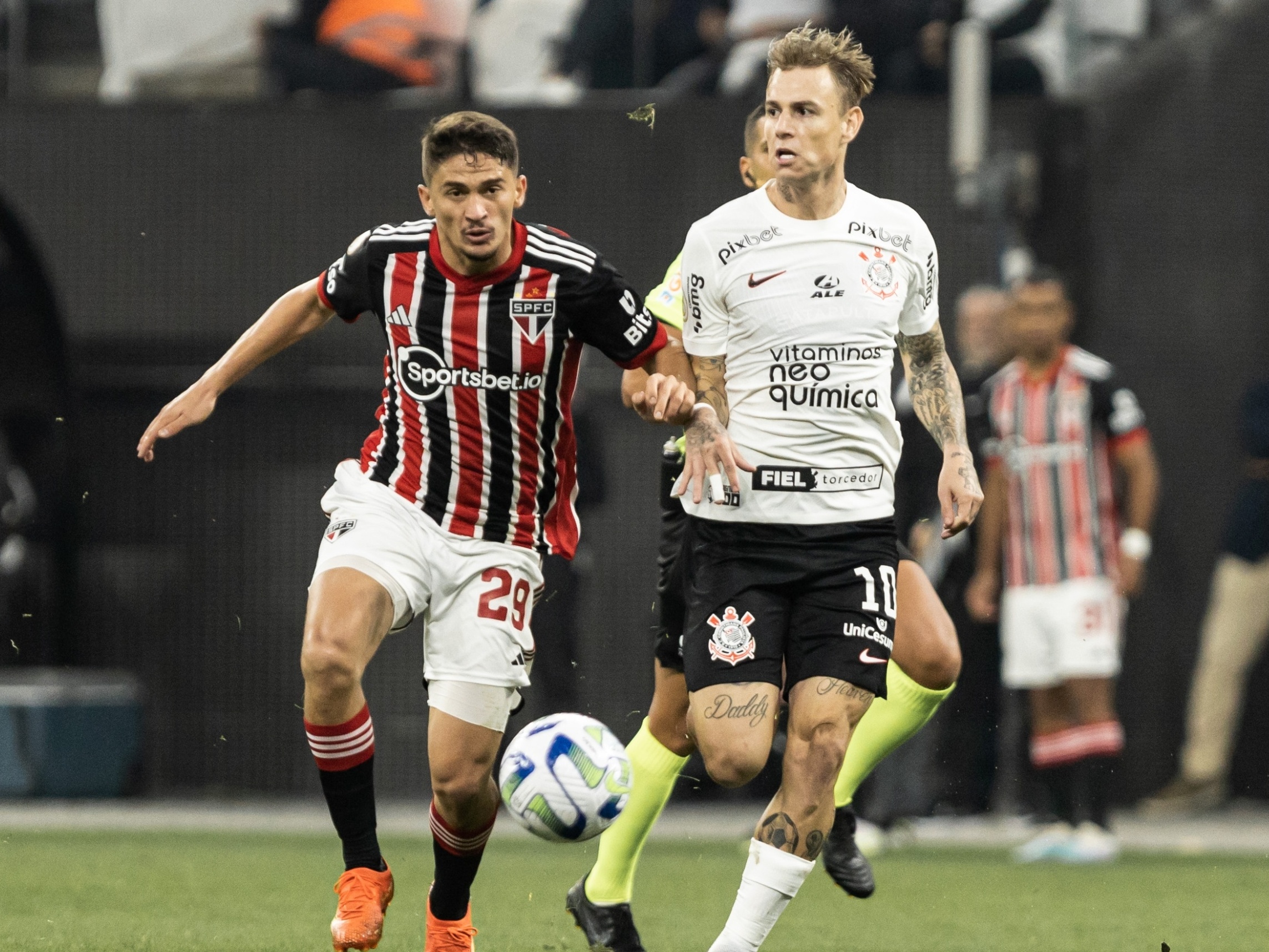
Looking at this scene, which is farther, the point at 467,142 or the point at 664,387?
the point at 467,142

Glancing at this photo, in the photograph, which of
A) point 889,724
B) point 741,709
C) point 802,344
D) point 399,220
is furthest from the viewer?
point 399,220

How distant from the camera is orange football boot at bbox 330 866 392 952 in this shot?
525cm

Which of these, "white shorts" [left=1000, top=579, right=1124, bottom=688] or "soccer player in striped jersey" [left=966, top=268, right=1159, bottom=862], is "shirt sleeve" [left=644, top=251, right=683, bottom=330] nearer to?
"soccer player in striped jersey" [left=966, top=268, right=1159, bottom=862]

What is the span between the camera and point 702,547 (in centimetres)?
548

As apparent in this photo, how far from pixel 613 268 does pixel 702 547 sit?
778 millimetres

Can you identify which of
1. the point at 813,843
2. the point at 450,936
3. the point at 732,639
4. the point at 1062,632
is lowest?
the point at 450,936

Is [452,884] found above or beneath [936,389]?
beneath

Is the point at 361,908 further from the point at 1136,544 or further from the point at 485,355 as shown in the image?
the point at 1136,544

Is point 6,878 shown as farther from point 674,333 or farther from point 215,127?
point 215,127

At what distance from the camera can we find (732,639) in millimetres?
5297

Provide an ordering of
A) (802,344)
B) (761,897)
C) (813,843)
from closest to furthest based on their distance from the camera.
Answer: (761,897) < (813,843) < (802,344)

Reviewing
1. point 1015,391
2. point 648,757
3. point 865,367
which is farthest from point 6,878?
point 1015,391

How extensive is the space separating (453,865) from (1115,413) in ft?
15.2

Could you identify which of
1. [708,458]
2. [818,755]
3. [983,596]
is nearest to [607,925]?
[818,755]
